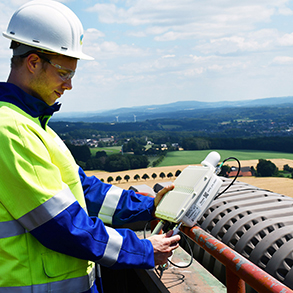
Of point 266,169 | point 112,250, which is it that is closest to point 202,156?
point 266,169

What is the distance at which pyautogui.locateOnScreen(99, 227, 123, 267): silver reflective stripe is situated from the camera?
92.6 inches

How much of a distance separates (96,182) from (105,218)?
402 millimetres

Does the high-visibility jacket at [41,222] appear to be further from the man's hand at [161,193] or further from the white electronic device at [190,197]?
the man's hand at [161,193]

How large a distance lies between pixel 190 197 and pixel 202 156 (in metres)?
45.2

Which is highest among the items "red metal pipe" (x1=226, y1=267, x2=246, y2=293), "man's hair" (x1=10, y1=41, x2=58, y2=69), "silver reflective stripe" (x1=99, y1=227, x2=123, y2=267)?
"man's hair" (x1=10, y1=41, x2=58, y2=69)

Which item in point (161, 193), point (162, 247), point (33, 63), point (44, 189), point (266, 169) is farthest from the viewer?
point (266, 169)

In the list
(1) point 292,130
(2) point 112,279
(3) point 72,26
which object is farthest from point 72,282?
(1) point 292,130

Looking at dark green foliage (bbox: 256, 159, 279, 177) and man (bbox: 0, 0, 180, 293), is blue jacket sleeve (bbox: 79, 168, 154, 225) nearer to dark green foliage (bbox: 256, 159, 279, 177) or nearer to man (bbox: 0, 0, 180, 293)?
man (bbox: 0, 0, 180, 293)

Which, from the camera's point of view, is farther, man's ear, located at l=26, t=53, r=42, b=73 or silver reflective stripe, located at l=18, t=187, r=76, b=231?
man's ear, located at l=26, t=53, r=42, b=73

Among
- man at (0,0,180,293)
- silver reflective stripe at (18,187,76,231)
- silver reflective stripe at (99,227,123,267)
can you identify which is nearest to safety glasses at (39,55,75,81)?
man at (0,0,180,293)

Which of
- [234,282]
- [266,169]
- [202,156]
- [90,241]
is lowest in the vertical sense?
[202,156]

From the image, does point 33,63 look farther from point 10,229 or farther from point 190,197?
point 190,197

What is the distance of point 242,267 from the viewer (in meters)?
2.42

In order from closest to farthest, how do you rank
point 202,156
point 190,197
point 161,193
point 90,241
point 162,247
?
point 90,241 → point 162,247 → point 190,197 → point 161,193 → point 202,156
